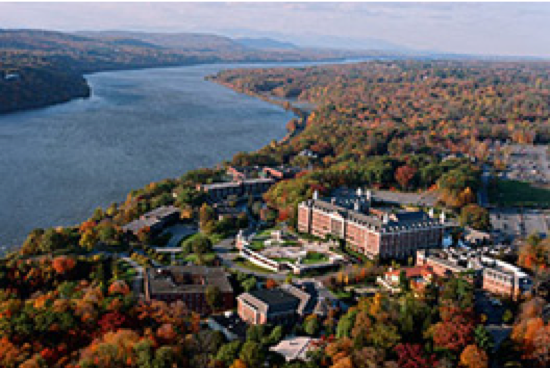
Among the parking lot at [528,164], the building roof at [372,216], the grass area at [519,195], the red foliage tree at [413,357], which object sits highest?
the building roof at [372,216]

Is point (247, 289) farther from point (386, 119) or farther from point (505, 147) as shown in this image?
A: point (386, 119)

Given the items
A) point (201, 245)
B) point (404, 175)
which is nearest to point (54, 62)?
point (404, 175)

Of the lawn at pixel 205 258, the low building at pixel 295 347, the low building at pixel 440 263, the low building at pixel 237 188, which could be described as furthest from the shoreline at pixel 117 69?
the low building at pixel 295 347

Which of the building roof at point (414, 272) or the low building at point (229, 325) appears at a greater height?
the building roof at point (414, 272)

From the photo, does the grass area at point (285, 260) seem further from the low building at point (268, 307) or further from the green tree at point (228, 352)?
the green tree at point (228, 352)

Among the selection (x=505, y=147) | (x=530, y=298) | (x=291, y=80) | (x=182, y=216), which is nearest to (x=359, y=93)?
(x=291, y=80)

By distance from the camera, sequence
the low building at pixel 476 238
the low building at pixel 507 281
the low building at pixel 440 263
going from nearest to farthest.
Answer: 1. the low building at pixel 507 281
2. the low building at pixel 440 263
3. the low building at pixel 476 238
